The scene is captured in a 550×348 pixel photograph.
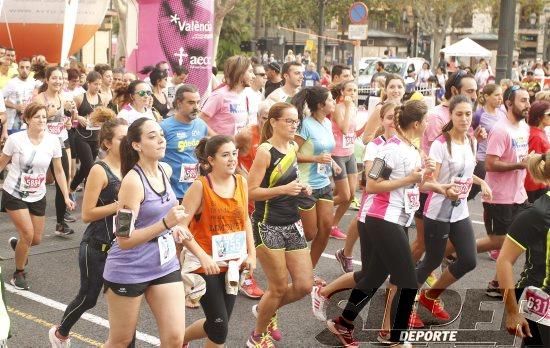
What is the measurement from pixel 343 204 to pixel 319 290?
8.77 feet

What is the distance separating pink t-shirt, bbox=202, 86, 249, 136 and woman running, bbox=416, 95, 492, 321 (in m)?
2.46

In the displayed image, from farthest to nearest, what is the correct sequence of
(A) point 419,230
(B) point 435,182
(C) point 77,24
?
(C) point 77,24 → (A) point 419,230 → (B) point 435,182

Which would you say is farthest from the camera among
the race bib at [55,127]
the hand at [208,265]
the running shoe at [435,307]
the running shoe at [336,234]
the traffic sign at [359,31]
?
the traffic sign at [359,31]

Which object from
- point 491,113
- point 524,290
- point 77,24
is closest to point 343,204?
point 491,113

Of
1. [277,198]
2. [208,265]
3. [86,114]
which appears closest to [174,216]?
[208,265]

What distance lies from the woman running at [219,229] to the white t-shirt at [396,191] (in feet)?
3.19

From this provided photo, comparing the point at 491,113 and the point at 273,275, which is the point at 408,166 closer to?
the point at 273,275

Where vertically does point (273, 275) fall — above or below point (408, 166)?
below

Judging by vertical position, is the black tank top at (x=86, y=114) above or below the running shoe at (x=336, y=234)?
above

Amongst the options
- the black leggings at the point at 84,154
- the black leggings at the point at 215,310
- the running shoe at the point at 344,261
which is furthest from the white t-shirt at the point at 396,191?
the black leggings at the point at 84,154

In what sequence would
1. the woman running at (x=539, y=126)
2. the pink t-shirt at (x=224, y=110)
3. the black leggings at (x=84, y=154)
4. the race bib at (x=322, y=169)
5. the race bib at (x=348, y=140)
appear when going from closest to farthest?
1. the race bib at (x=322, y=169)
2. the woman running at (x=539, y=126)
3. the pink t-shirt at (x=224, y=110)
4. the race bib at (x=348, y=140)
5. the black leggings at (x=84, y=154)

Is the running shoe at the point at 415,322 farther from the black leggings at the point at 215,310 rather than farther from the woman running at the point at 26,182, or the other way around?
the woman running at the point at 26,182

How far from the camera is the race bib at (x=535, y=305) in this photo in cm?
388

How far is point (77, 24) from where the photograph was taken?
61.6ft
